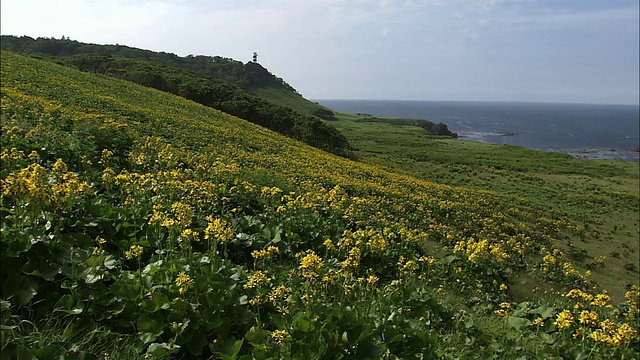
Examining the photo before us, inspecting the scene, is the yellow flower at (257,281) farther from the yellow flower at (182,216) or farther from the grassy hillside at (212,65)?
the grassy hillside at (212,65)

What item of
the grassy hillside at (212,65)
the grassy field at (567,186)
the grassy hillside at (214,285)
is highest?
the grassy hillside at (212,65)

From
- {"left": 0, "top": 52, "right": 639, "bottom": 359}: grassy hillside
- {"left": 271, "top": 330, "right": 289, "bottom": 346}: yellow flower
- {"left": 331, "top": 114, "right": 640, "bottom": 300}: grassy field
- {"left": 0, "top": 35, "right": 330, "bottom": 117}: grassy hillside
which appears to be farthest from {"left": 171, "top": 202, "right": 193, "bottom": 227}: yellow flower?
{"left": 0, "top": 35, "right": 330, "bottom": 117}: grassy hillside

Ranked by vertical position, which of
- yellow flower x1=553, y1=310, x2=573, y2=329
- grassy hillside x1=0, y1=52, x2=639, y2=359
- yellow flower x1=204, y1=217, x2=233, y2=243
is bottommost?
yellow flower x1=553, y1=310, x2=573, y2=329

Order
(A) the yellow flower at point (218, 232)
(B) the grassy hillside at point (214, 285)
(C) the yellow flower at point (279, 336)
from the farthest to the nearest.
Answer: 1. (A) the yellow flower at point (218, 232)
2. (B) the grassy hillside at point (214, 285)
3. (C) the yellow flower at point (279, 336)

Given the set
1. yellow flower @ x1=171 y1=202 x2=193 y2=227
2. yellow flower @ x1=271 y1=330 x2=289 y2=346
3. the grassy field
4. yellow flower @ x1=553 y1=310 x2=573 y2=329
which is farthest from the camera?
the grassy field

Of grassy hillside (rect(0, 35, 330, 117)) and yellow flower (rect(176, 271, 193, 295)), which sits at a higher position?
grassy hillside (rect(0, 35, 330, 117))

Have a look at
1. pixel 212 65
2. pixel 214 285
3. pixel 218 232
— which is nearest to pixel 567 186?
pixel 218 232

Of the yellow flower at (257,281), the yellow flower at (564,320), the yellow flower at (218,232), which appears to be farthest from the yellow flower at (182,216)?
the yellow flower at (564,320)

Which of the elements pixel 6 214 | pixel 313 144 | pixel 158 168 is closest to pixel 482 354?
pixel 6 214

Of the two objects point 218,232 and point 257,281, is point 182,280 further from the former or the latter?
point 218,232

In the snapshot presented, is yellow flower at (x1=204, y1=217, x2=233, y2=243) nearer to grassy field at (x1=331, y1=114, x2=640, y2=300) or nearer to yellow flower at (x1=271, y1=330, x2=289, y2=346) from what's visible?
yellow flower at (x1=271, y1=330, x2=289, y2=346)

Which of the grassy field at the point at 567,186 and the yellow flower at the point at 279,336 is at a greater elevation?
the yellow flower at the point at 279,336

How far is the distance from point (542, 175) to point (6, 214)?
55977 millimetres

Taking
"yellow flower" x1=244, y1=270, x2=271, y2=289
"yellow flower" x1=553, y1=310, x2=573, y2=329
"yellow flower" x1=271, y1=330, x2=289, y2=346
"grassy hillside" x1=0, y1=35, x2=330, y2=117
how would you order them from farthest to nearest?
"grassy hillside" x1=0, y1=35, x2=330, y2=117
"yellow flower" x1=553, y1=310, x2=573, y2=329
"yellow flower" x1=244, y1=270, x2=271, y2=289
"yellow flower" x1=271, y1=330, x2=289, y2=346
